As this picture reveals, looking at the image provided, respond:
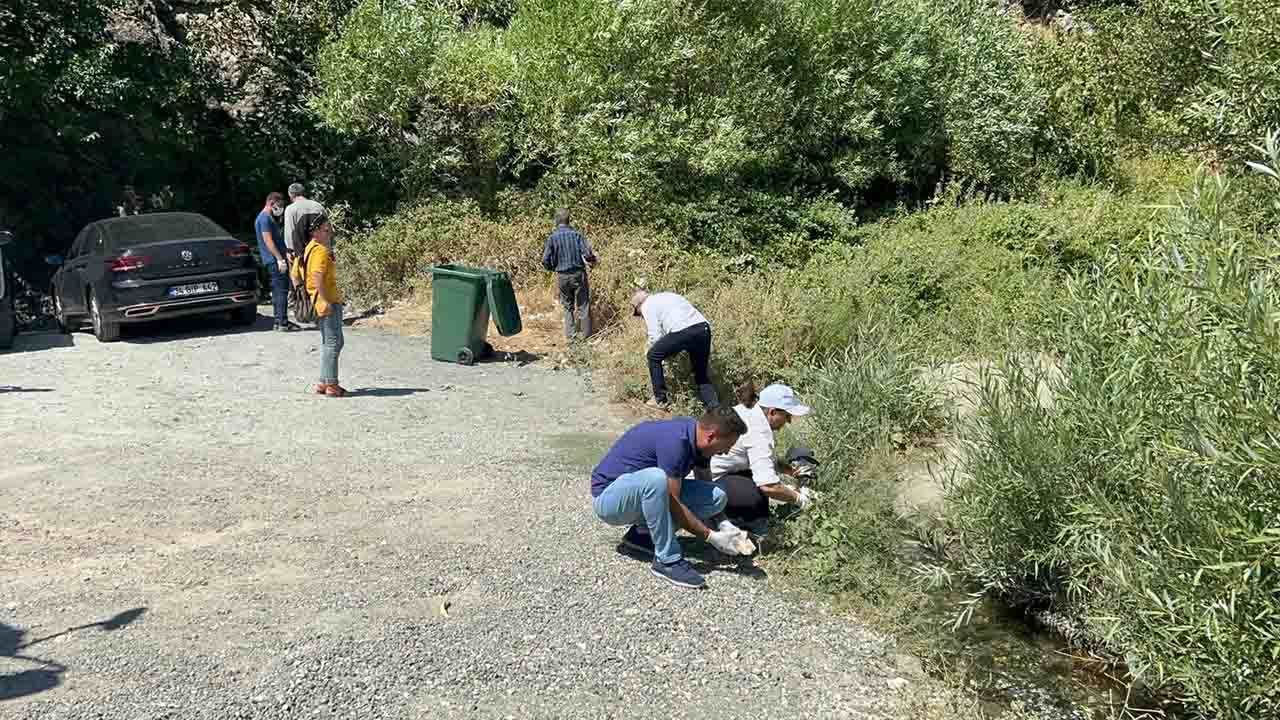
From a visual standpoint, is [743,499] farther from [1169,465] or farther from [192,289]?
[192,289]

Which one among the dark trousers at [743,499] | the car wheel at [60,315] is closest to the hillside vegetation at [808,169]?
the dark trousers at [743,499]

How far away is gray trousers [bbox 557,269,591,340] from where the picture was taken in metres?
13.7

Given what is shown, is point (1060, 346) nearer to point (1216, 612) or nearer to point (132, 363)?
point (1216, 612)

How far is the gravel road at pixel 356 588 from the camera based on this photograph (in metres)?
5.66

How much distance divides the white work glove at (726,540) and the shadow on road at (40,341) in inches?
405

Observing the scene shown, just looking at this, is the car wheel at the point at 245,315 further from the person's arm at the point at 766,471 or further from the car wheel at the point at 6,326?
the person's arm at the point at 766,471

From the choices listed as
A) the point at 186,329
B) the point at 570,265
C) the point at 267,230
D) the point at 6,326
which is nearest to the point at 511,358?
the point at 570,265

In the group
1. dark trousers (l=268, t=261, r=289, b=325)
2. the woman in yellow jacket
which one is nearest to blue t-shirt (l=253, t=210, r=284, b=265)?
dark trousers (l=268, t=261, r=289, b=325)

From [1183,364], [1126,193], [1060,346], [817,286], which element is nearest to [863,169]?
[1126,193]

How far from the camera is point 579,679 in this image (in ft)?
19.2

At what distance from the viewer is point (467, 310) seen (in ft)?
43.6

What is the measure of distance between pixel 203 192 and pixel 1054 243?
14.8 m

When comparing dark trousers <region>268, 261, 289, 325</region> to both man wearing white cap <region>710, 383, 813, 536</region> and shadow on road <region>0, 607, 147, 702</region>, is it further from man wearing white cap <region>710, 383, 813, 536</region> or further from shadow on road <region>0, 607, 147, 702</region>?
shadow on road <region>0, 607, 147, 702</region>

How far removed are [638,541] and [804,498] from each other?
1.10 meters
